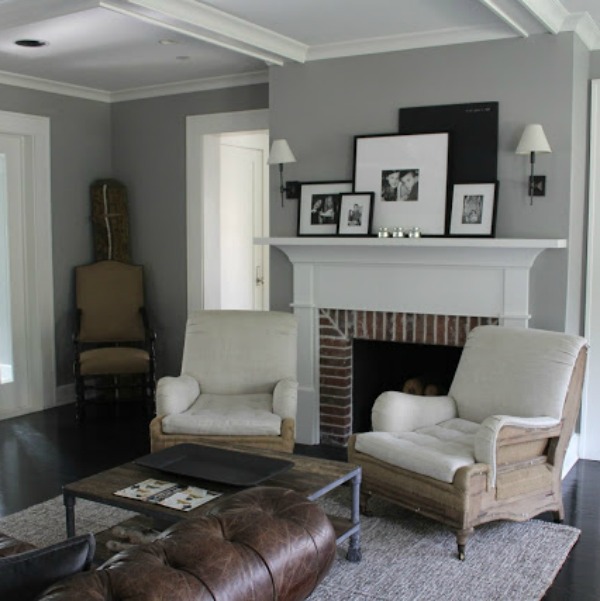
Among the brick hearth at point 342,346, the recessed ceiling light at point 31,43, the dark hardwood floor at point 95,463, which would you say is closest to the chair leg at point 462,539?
the dark hardwood floor at point 95,463

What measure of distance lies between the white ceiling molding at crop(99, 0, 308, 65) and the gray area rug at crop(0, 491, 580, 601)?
2.35 m

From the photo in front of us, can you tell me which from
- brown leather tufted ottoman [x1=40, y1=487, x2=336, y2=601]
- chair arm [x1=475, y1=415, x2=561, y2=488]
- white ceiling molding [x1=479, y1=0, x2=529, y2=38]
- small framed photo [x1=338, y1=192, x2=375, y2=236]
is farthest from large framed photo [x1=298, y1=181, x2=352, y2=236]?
brown leather tufted ottoman [x1=40, y1=487, x2=336, y2=601]

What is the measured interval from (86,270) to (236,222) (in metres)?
1.35

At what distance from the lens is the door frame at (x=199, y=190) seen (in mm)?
5806

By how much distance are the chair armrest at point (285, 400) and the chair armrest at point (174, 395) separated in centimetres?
48

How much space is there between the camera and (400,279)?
15.1 ft

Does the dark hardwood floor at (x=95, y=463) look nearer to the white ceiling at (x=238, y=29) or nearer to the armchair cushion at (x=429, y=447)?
the armchair cushion at (x=429, y=447)

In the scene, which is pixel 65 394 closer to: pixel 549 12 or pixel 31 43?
pixel 31 43

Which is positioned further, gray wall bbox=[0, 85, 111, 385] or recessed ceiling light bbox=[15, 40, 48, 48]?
gray wall bbox=[0, 85, 111, 385]

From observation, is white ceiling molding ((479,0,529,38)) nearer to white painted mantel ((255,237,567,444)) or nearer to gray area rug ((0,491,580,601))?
white painted mantel ((255,237,567,444))

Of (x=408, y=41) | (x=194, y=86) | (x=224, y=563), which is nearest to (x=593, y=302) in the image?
(x=408, y=41)

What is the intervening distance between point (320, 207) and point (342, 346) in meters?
0.85

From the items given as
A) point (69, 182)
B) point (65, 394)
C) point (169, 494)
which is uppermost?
point (69, 182)

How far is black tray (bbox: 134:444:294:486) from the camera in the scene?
3.07 m
